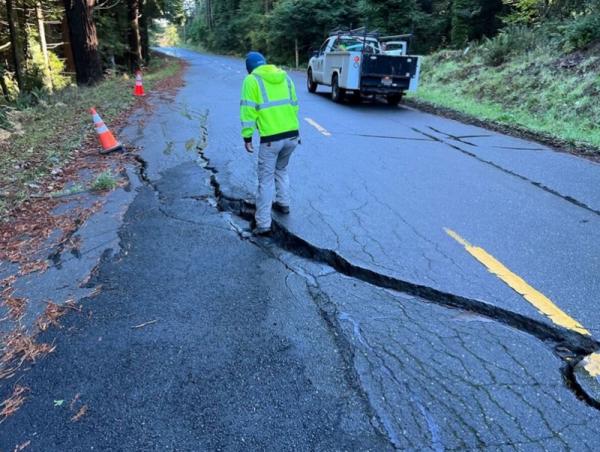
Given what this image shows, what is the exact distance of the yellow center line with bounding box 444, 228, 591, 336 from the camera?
10.4ft

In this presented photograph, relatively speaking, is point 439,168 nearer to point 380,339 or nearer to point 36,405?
point 380,339

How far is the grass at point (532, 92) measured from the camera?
10180 millimetres

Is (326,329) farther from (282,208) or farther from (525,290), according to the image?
(282,208)

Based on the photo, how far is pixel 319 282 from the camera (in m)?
3.76

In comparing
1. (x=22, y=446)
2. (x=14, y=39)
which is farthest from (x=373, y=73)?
(x=22, y=446)

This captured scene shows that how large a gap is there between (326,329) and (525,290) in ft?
5.44

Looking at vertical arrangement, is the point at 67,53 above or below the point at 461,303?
above

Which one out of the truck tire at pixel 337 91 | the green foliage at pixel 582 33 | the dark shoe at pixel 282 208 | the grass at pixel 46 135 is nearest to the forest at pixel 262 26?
the green foliage at pixel 582 33

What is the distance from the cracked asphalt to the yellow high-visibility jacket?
99cm

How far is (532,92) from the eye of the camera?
1280 cm

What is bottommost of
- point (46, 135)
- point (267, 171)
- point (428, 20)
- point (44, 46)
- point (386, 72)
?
point (46, 135)

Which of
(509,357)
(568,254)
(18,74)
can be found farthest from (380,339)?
(18,74)

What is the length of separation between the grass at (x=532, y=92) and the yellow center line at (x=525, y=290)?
576 centimetres

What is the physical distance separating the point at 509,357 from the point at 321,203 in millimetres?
3075
